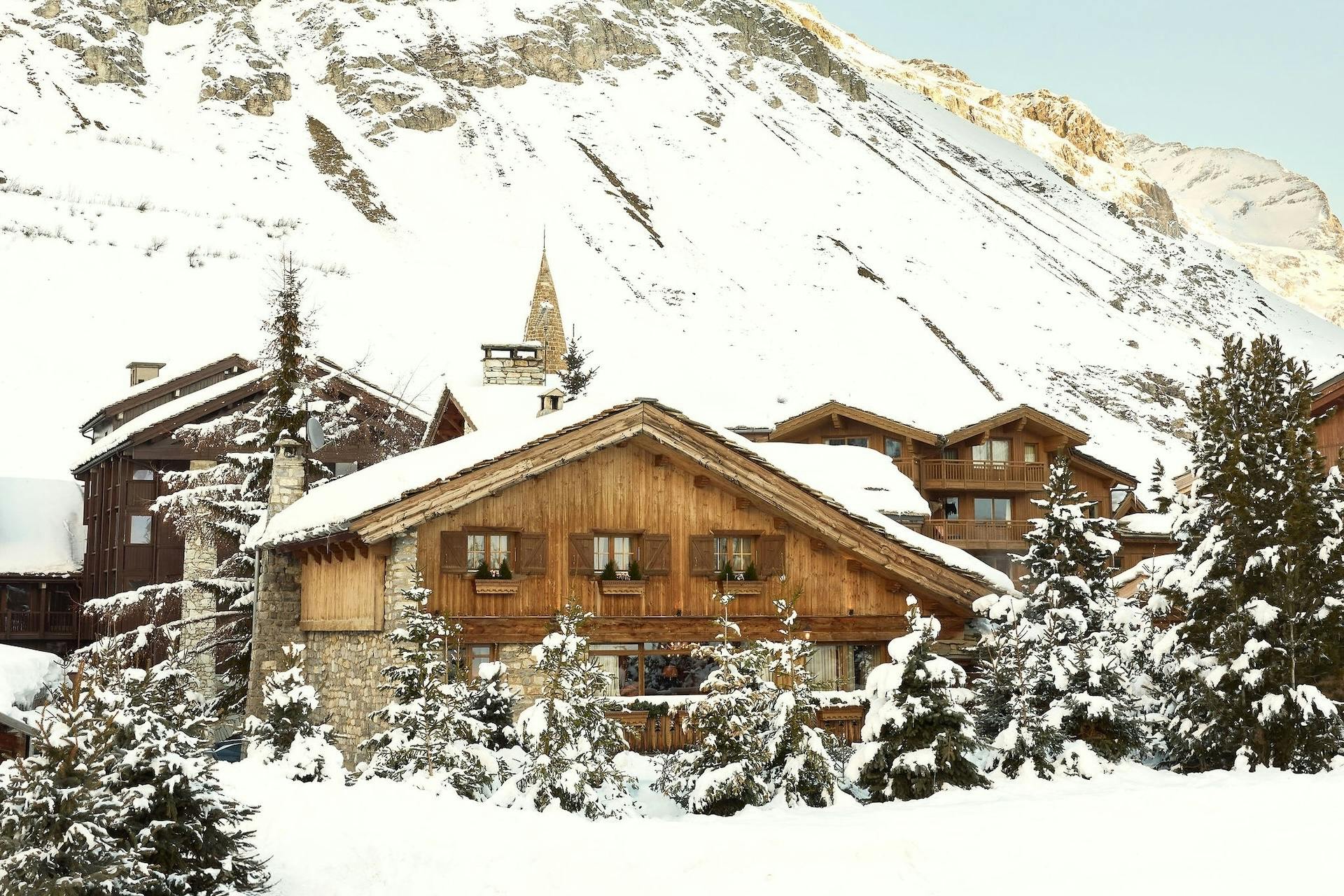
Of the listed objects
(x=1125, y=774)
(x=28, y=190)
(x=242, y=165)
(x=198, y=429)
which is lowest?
(x=1125, y=774)

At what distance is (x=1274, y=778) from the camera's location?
16.5m

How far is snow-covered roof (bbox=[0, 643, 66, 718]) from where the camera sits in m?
17.1

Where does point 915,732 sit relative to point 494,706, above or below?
below

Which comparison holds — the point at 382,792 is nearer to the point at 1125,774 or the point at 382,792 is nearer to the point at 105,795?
the point at 105,795

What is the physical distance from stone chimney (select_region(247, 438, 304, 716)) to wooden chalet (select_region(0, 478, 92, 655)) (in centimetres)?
1604

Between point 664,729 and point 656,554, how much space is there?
3.03 metres

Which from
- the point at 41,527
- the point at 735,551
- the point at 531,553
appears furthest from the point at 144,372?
the point at 735,551

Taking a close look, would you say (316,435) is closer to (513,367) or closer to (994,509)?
(513,367)

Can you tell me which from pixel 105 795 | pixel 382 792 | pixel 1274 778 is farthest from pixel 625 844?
pixel 1274 778

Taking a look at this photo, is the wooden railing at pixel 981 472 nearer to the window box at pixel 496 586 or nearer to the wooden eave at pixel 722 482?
the wooden eave at pixel 722 482

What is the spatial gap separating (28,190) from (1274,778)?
77.4 m

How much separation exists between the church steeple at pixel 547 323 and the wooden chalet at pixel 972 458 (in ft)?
67.7

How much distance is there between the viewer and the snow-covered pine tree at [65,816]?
10.1m

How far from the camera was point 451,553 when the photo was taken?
21797 mm
